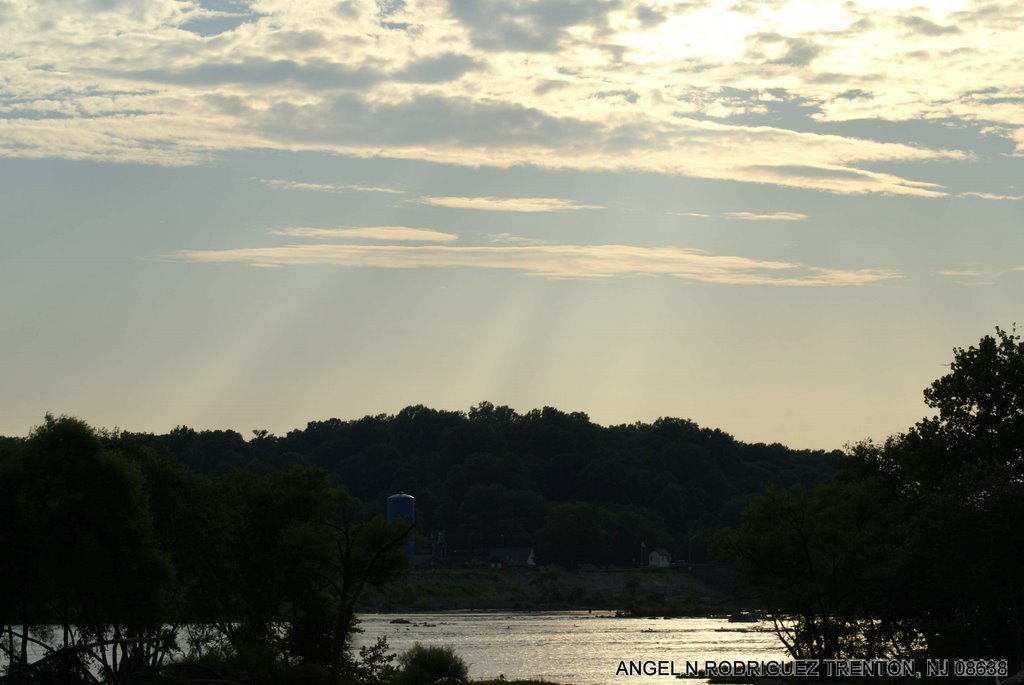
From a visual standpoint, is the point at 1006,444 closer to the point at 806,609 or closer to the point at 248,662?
the point at 806,609

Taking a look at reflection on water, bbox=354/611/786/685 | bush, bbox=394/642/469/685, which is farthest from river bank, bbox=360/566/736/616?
bush, bbox=394/642/469/685

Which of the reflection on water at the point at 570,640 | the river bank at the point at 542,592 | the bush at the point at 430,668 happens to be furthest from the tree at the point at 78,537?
the river bank at the point at 542,592

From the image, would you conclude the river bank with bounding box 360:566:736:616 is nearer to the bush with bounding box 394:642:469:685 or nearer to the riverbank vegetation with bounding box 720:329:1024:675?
the riverbank vegetation with bounding box 720:329:1024:675

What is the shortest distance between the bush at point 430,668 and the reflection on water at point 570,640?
1368 cm

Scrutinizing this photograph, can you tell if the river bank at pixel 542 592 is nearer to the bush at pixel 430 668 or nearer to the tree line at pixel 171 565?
the tree line at pixel 171 565

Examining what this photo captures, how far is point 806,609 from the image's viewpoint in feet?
207

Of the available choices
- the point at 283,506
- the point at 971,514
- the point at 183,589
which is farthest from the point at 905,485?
the point at 183,589

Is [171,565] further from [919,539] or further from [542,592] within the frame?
[542,592]

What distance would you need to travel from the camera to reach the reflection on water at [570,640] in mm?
83938

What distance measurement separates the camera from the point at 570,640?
115 metres

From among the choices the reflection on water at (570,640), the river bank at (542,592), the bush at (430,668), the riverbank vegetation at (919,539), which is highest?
the riverbank vegetation at (919,539)

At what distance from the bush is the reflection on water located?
13.7 m

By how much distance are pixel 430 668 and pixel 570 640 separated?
58241 millimetres

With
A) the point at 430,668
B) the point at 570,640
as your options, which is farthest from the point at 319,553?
the point at 570,640
